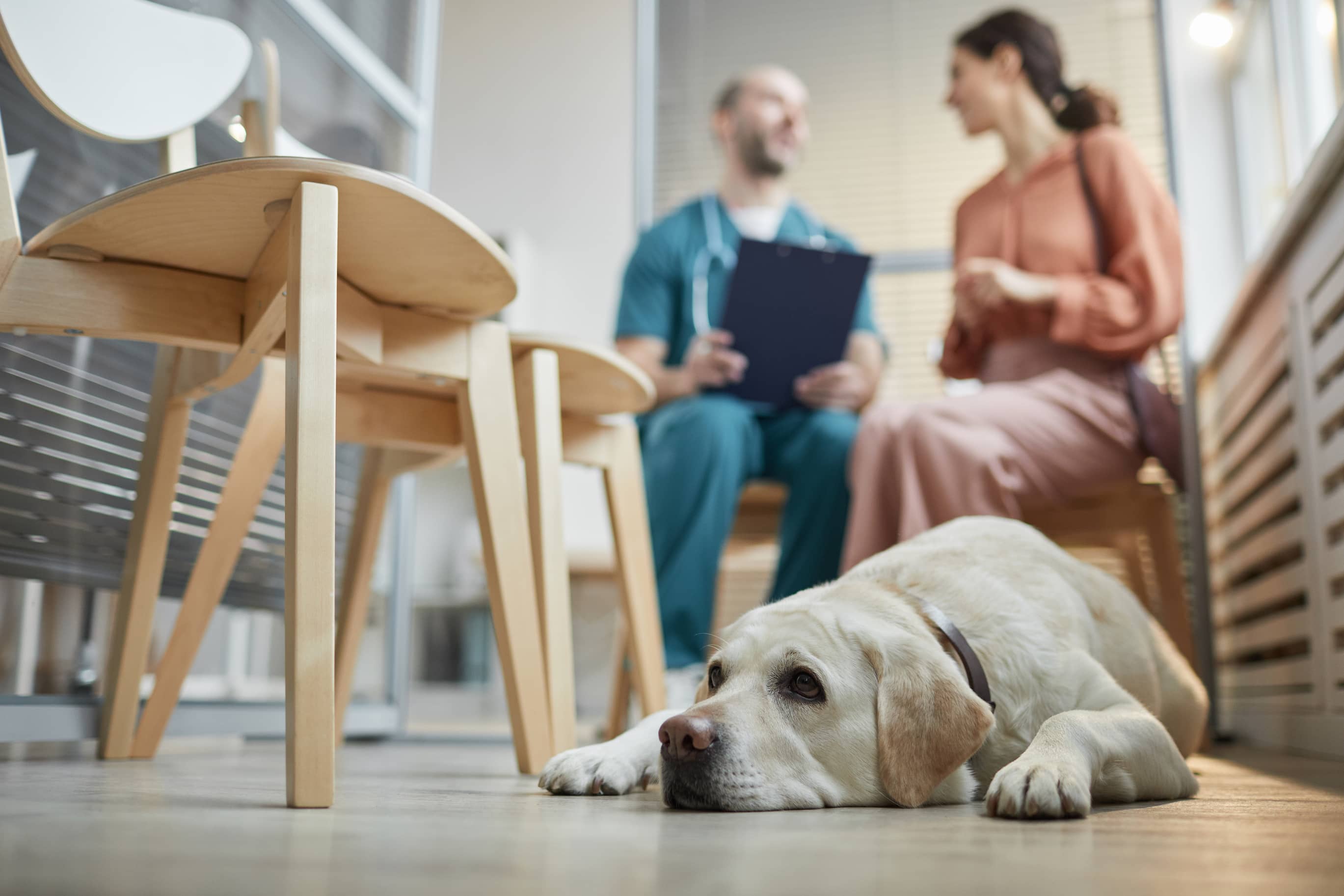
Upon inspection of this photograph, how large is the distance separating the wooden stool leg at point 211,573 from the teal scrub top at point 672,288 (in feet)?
4.28

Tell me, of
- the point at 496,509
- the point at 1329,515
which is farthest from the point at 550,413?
the point at 1329,515

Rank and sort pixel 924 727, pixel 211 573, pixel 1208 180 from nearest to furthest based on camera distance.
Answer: pixel 924 727
pixel 211 573
pixel 1208 180

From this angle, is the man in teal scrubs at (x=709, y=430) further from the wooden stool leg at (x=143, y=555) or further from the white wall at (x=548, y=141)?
the white wall at (x=548, y=141)

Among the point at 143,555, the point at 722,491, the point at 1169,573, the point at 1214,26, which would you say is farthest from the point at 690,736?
the point at 1214,26

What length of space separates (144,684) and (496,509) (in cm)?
99

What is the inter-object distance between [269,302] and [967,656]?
81 centimetres

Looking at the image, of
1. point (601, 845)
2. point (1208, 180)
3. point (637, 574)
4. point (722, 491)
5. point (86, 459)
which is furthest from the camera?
point (1208, 180)

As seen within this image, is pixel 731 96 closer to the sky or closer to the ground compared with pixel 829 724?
closer to the sky

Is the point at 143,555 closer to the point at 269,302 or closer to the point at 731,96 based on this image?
the point at 269,302

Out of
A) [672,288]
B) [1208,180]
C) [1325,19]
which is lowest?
[672,288]

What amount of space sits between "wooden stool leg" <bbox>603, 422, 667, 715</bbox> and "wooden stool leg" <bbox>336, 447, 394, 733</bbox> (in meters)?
0.48

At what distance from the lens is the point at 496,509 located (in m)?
1.36

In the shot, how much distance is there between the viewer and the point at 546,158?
502 cm

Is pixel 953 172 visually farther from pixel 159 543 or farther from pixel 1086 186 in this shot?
pixel 159 543
